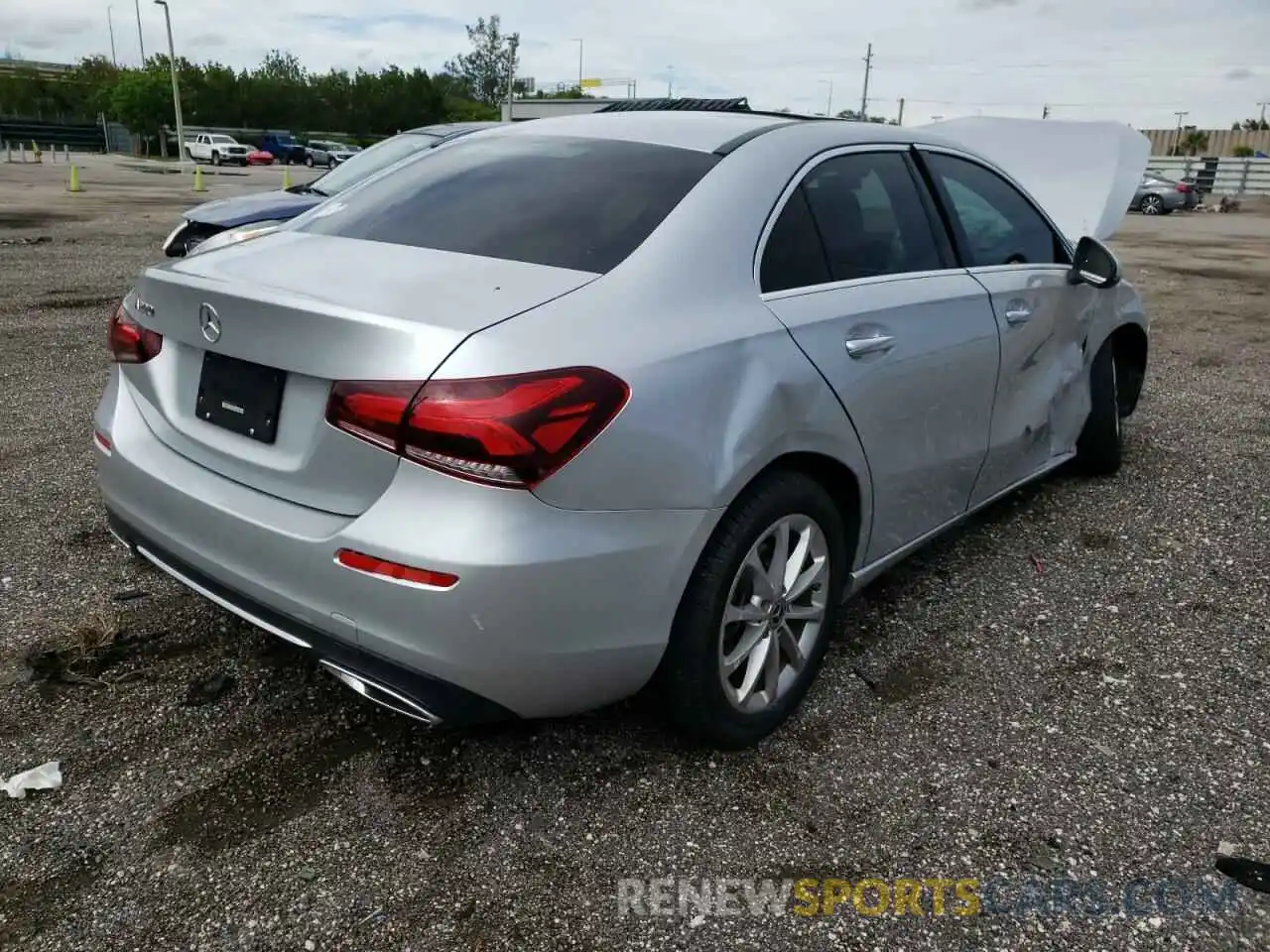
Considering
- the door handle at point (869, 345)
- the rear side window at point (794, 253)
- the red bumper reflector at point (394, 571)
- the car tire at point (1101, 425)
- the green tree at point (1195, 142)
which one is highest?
the green tree at point (1195, 142)

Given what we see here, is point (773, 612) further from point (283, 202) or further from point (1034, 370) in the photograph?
point (283, 202)

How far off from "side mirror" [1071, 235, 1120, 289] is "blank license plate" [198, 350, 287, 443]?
3.15 metres

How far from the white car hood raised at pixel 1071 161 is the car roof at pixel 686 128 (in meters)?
5.19

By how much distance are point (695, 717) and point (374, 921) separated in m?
0.86

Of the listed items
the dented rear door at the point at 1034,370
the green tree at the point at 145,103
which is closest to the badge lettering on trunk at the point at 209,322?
the dented rear door at the point at 1034,370

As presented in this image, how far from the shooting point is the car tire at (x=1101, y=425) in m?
4.52

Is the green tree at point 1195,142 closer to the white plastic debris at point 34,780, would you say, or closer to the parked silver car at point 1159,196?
the parked silver car at point 1159,196

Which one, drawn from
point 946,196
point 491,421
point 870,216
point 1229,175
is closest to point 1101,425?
point 946,196

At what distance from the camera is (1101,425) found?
468 centimetres

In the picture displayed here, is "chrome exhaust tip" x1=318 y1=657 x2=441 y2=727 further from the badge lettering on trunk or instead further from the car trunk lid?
the badge lettering on trunk

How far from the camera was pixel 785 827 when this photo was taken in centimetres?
244

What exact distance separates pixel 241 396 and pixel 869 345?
1.63 meters

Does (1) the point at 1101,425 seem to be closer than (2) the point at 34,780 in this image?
No

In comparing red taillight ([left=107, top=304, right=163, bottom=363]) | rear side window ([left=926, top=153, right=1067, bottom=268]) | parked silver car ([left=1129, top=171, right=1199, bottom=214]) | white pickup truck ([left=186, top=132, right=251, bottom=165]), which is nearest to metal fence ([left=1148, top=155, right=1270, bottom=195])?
parked silver car ([left=1129, top=171, right=1199, bottom=214])
